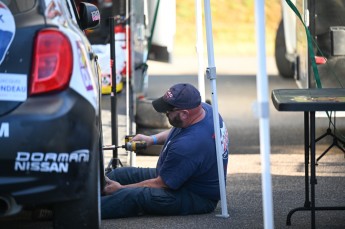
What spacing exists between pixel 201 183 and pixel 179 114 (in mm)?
494

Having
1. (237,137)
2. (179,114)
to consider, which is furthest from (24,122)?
(237,137)

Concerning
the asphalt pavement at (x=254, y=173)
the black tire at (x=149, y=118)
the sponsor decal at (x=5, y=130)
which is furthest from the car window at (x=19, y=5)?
the black tire at (x=149, y=118)

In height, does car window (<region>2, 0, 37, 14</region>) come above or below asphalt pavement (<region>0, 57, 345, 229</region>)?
above

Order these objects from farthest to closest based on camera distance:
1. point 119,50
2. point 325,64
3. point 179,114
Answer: point 119,50, point 325,64, point 179,114

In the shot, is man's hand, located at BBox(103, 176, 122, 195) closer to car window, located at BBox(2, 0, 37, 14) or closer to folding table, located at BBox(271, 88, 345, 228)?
folding table, located at BBox(271, 88, 345, 228)

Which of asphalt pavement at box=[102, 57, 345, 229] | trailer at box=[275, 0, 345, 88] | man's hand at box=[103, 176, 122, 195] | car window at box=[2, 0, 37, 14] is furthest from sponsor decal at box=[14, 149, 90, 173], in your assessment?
trailer at box=[275, 0, 345, 88]

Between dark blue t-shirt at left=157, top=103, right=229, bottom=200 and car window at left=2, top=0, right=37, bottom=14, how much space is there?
1.80 m

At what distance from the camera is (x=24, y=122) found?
5301 mm

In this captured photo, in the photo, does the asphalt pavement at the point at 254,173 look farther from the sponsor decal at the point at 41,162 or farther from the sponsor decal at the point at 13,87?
the sponsor decal at the point at 13,87

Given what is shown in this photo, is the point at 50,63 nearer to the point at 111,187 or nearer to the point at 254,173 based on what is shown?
the point at 111,187

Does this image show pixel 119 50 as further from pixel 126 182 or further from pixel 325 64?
pixel 126 182

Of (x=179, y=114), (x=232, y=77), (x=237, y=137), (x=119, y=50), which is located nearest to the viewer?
(x=179, y=114)

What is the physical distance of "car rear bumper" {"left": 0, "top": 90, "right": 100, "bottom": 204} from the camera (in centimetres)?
529

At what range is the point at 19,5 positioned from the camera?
18.5 ft
